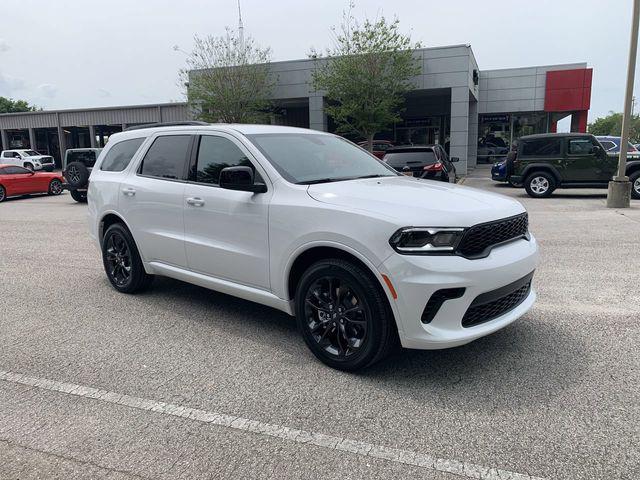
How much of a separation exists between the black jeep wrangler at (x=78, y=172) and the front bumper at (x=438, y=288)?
1204cm

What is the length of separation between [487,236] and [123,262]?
13.7ft

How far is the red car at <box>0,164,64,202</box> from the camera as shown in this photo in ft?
63.4

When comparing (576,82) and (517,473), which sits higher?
(576,82)

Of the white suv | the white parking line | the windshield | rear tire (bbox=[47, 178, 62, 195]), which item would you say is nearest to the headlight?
the white suv

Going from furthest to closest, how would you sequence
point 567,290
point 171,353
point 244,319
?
1. point 567,290
2. point 244,319
3. point 171,353

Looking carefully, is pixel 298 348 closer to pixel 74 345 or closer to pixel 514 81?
pixel 74 345

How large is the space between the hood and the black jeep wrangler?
36.8 ft

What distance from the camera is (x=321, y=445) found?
2873 millimetres

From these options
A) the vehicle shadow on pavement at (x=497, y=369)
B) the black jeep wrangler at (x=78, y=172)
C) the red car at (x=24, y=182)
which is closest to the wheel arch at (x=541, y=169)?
the vehicle shadow on pavement at (x=497, y=369)

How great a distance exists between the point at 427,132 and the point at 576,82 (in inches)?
358

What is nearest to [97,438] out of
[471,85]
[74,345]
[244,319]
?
[74,345]

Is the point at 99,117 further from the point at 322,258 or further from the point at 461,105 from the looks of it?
the point at 322,258

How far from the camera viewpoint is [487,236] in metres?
3.53

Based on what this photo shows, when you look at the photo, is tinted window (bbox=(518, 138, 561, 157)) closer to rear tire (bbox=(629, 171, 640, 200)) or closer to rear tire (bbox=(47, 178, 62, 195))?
rear tire (bbox=(629, 171, 640, 200))
